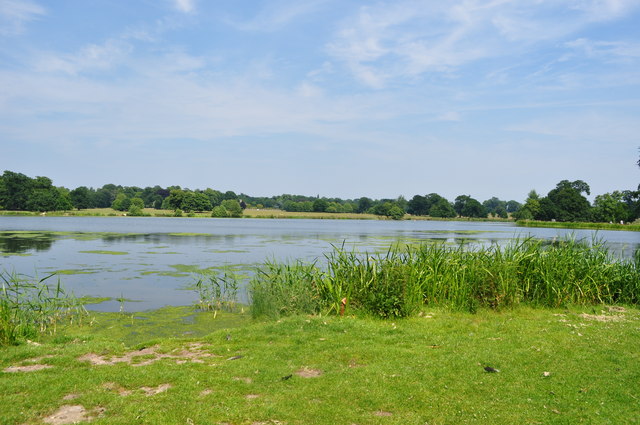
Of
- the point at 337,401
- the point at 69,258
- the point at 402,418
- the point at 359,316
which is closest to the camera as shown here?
the point at 402,418

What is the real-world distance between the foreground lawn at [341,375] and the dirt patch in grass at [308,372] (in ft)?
A: 0.11

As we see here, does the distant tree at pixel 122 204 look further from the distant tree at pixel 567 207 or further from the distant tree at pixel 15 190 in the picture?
the distant tree at pixel 567 207

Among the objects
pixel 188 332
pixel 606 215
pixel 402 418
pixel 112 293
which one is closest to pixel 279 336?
pixel 188 332

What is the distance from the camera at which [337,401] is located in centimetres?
638

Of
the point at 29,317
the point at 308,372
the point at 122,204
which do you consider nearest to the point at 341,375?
the point at 308,372

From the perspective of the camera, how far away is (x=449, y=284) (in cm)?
1313

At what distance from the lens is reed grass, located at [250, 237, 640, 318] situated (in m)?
12.2

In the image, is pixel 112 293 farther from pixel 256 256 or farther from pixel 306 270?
pixel 256 256

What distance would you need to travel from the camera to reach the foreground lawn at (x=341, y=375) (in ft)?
19.6

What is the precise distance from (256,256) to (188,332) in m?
17.9

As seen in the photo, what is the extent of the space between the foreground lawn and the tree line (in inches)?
2915

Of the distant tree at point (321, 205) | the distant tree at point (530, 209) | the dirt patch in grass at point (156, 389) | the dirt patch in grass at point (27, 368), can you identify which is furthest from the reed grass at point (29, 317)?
the distant tree at point (321, 205)

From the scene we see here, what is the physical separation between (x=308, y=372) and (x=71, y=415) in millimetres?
3550

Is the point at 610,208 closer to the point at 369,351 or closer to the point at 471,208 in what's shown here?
the point at 471,208
